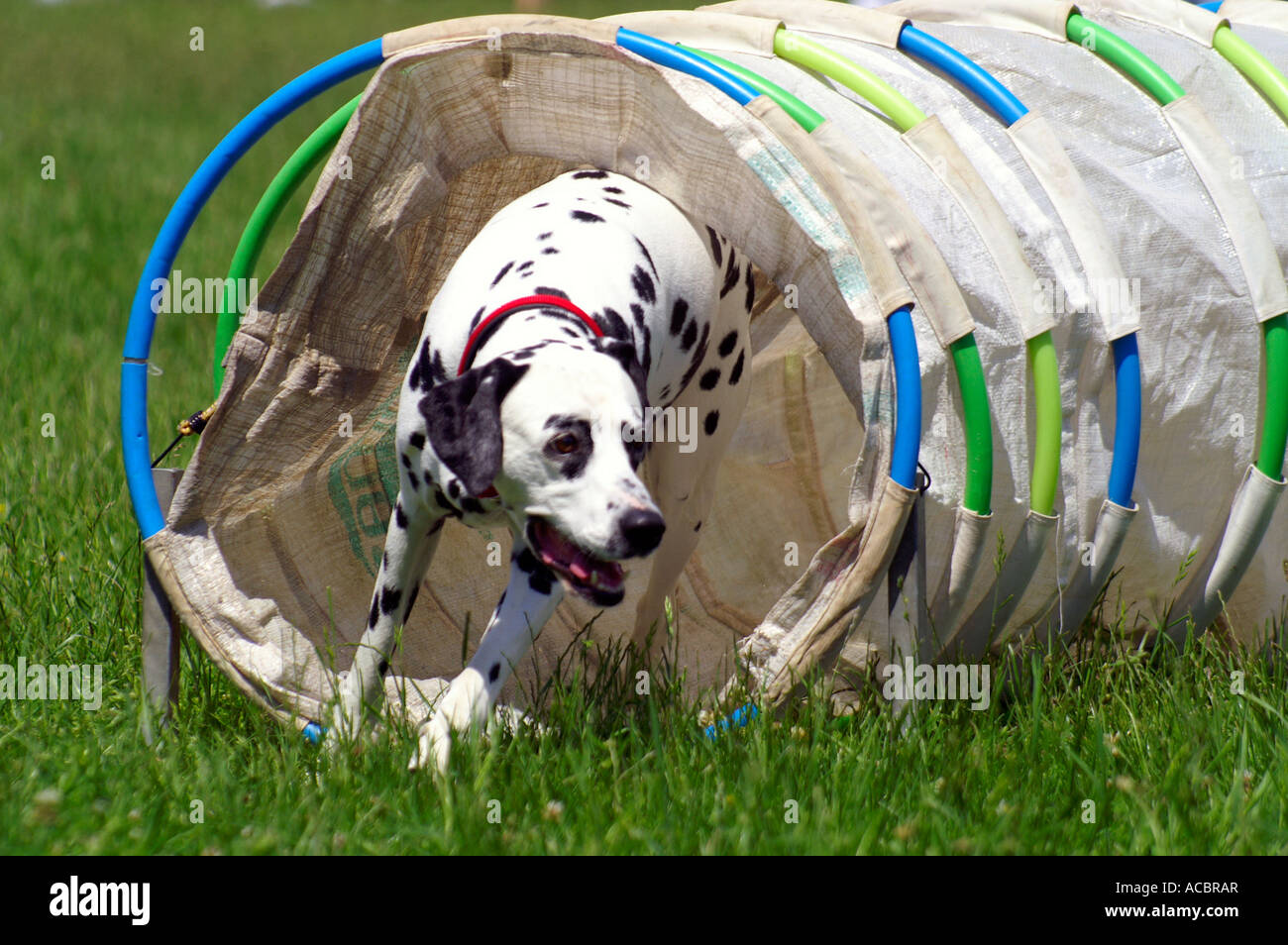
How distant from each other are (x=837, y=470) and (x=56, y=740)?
3.25 meters

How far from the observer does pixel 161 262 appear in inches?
161

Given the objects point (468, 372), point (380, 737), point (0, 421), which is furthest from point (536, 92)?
point (0, 421)

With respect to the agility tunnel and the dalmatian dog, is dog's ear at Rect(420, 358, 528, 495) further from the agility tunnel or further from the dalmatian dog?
the agility tunnel

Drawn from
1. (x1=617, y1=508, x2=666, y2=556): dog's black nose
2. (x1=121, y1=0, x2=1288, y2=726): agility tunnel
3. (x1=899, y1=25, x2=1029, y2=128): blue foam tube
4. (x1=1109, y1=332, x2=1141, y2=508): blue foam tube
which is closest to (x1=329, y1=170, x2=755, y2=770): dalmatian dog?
(x1=617, y1=508, x2=666, y2=556): dog's black nose

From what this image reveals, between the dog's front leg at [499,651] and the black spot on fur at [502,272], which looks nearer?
the dog's front leg at [499,651]

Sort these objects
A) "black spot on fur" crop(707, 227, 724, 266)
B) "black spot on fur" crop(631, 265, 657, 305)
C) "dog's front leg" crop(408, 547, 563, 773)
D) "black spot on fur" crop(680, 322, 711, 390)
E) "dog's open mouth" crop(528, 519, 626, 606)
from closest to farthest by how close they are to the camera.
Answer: "dog's open mouth" crop(528, 519, 626, 606)
"dog's front leg" crop(408, 547, 563, 773)
"black spot on fur" crop(631, 265, 657, 305)
"black spot on fur" crop(680, 322, 711, 390)
"black spot on fur" crop(707, 227, 724, 266)

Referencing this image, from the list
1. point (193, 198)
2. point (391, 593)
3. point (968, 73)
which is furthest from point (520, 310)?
point (968, 73)

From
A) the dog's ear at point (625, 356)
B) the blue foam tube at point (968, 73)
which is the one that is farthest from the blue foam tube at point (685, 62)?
the dog's ear at point (625, 356)

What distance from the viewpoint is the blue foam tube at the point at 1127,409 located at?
3.77 metres

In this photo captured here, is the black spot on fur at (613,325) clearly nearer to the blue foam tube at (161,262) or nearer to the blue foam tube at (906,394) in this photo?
the blue foam tube at (906,394)

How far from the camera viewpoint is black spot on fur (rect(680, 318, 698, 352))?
429 cm

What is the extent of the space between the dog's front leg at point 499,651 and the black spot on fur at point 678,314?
0.86 metres

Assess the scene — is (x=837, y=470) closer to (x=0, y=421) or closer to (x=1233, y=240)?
(x=1233, y=240)

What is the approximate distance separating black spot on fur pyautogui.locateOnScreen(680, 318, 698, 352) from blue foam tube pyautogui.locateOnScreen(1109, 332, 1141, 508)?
1.24 metres
